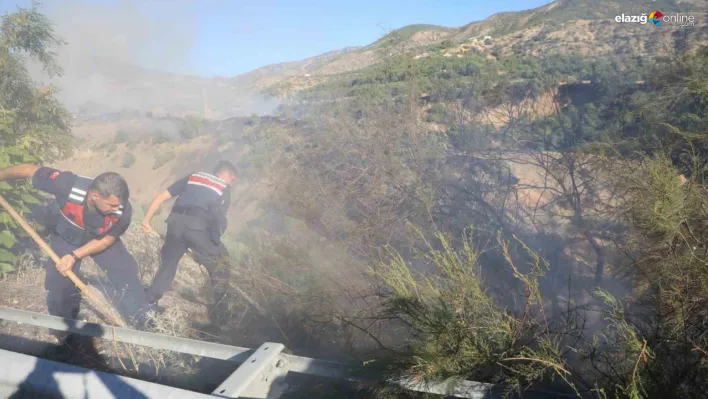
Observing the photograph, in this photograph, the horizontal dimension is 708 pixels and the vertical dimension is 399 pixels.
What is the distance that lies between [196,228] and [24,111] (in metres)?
5.11

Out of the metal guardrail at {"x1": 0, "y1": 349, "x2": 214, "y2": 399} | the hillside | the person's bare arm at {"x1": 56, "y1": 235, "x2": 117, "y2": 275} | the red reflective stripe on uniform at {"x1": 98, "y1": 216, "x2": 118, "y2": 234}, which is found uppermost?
the hillside

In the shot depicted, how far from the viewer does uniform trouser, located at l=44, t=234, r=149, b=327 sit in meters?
4.32

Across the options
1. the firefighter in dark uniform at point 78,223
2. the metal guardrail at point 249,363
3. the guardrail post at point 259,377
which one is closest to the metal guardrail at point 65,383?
the metal guardrail at point 249,363

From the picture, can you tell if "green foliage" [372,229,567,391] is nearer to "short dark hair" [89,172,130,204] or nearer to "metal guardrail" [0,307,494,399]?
"metal guardrail" [0,307,494,399]

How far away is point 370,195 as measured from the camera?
20.3 feet

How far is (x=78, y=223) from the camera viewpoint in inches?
178

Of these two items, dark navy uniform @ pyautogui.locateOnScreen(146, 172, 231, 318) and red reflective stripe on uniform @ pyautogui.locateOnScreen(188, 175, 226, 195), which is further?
red reflective stripe on uniform @ pyautogui.locateOnScreen(188, 175, 226, 195)

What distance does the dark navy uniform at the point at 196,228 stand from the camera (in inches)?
202

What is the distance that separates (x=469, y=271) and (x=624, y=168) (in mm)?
2355

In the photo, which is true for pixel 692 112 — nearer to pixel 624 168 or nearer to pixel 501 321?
pixel 624 168

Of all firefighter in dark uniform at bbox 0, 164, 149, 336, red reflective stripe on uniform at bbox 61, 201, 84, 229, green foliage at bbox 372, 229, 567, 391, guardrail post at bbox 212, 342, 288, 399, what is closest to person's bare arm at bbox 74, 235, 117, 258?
firefighter in dark uniform at bbox 0, 164, 149, 336

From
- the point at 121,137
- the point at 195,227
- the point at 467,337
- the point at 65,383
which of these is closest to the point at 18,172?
the point at 195,227

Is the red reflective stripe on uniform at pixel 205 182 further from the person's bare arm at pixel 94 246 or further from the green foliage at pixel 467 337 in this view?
the green foliage at pixel 467 337

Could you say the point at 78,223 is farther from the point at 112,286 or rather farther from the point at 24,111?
the point at 24,111
